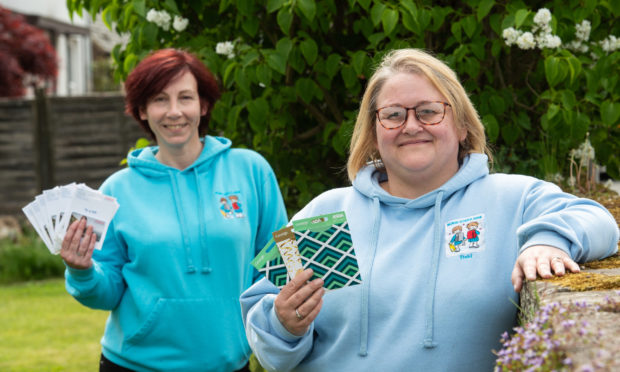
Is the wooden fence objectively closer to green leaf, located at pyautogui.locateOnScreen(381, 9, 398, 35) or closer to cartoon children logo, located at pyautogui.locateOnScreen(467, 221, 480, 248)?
green leaf, located at pyautogui.locateOnScreen(381, 9, 398, 35)

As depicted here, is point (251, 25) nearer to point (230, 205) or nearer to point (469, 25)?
point (469, 25)

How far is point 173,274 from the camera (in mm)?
3342

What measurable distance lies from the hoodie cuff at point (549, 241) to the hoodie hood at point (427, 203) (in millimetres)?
264

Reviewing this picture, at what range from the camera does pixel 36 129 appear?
1255 centimetres

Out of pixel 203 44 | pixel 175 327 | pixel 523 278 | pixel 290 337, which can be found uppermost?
pixel 203 44

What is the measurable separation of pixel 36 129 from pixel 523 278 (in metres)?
11.6

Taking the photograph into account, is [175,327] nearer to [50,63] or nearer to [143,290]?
[143,290]

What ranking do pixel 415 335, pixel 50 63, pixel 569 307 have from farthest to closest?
pixel 50 63 < pixel 415 335 < pixel 569 307

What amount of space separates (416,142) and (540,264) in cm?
53

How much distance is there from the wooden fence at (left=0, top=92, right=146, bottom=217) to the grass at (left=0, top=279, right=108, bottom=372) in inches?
101

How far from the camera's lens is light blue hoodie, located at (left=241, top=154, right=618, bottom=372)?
215cm

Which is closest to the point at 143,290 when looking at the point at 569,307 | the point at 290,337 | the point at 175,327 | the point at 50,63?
the point at 175,327

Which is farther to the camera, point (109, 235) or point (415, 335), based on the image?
point (109, 235)

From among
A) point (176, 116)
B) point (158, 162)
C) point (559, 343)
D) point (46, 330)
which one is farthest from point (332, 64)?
point (46, 330)
